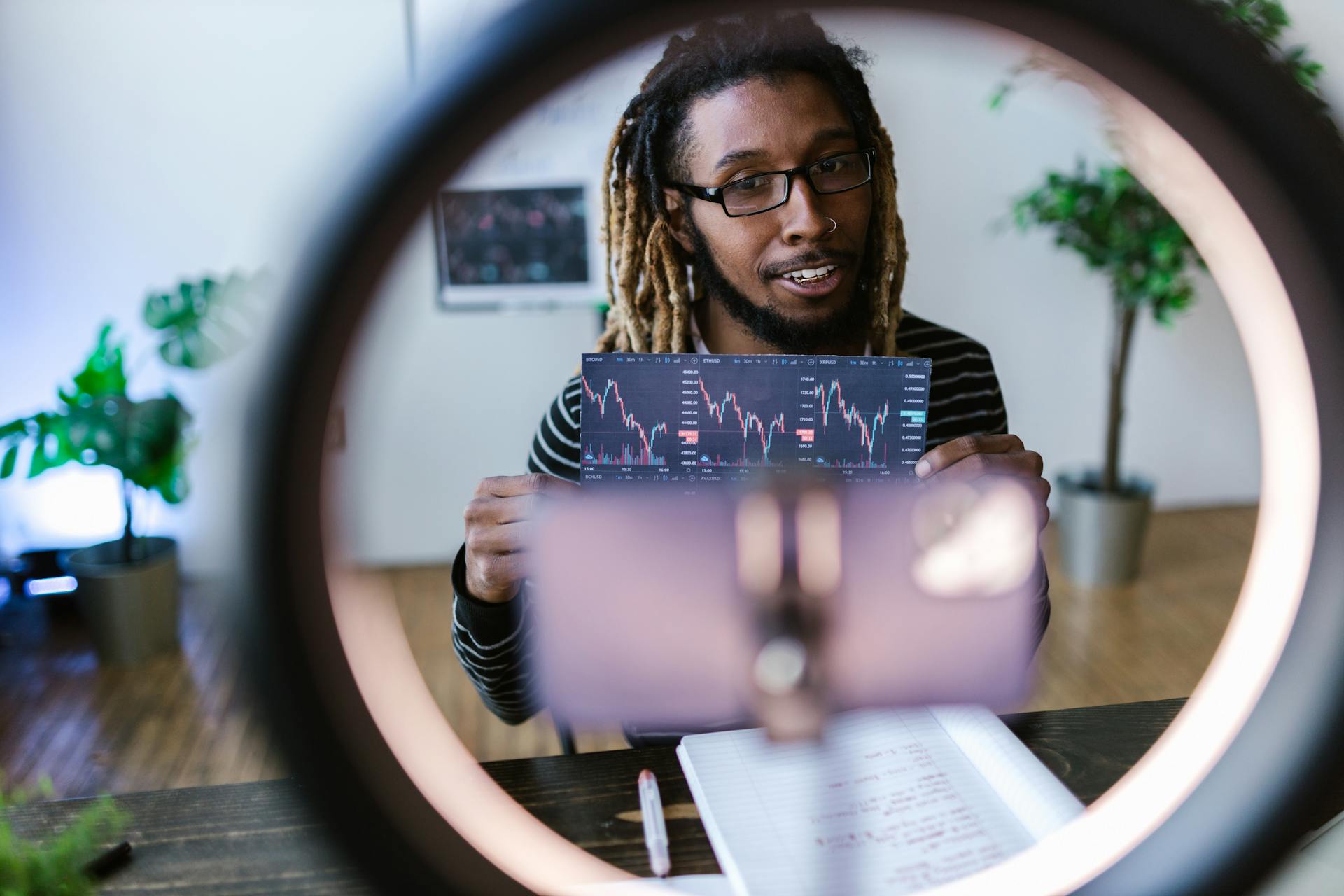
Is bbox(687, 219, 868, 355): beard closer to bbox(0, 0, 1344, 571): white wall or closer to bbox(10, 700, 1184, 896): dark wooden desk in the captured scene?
bbox(10, 700, 1184, 896): dark wooden desk

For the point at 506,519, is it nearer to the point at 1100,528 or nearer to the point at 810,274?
the point at 810,274

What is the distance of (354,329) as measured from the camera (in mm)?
203

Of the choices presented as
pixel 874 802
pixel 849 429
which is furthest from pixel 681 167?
pixel 874 802

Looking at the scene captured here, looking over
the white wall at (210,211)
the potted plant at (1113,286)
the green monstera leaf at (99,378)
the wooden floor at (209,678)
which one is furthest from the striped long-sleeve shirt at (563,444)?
the green monstera leaf at (99,378)

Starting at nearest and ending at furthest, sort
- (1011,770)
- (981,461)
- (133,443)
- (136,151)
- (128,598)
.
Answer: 1. (981,461)
2. (1011,770)
3. (133,443)
4. (128,598)
5. (136,151)

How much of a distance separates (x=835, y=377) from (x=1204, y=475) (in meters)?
2.62

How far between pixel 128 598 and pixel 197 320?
22.6 inches

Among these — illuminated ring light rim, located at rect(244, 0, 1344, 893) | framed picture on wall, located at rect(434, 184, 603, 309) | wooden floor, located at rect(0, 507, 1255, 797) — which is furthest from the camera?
framed picture on wall, located at rect(434, 184, 603, 309)

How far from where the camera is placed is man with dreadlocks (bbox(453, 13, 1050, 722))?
0.33 meters

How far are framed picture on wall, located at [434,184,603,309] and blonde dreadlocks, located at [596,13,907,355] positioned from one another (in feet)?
4.91

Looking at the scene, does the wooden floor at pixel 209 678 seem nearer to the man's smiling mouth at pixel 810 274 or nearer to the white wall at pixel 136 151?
the white wall at pixel 136 151

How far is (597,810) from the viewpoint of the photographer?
46 cm

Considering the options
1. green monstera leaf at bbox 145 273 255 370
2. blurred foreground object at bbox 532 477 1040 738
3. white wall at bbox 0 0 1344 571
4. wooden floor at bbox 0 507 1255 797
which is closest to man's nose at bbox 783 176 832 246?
blurred foreground object at bbox 532 477 1040 738

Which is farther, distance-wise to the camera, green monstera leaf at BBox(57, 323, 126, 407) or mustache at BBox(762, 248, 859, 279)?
green monstera leaf at BBox(57, 323, 126, 407)
